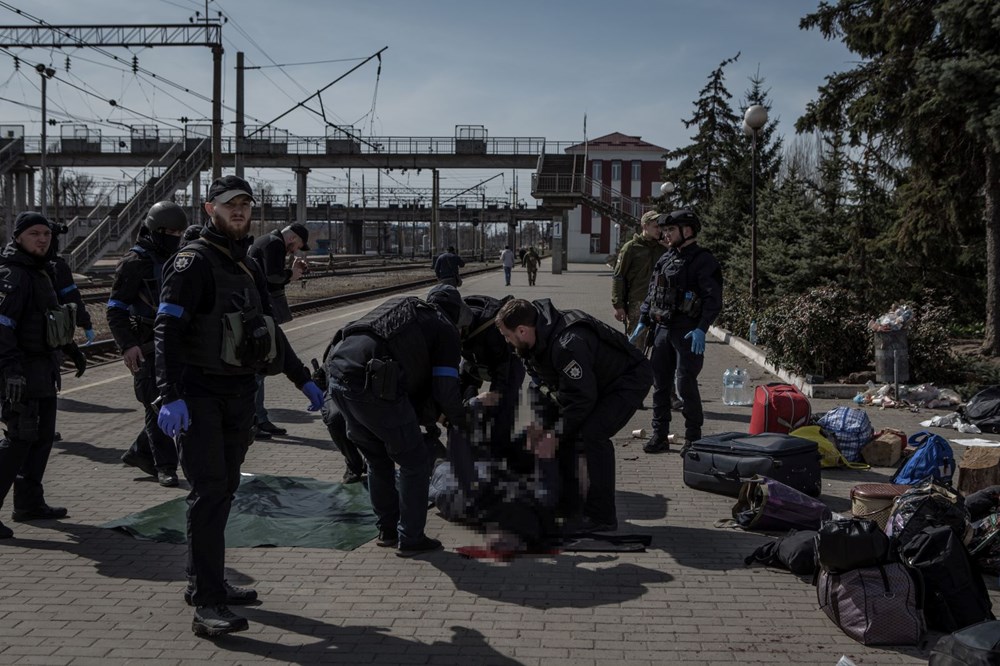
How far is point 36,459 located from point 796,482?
16.3 ft

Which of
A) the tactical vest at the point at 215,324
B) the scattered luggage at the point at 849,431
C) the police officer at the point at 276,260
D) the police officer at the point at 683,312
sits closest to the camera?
the tactical vest at the point at 215,324

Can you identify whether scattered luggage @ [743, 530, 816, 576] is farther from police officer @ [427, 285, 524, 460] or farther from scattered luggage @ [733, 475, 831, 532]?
police officer @ [427, 285, 524, 460]

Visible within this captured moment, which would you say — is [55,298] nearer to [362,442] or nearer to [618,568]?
[362,442]

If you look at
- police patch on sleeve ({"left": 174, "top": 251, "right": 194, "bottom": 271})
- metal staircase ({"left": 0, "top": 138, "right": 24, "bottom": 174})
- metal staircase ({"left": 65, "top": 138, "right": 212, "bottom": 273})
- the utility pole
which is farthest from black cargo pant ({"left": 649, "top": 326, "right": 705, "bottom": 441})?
metal staircase ({"left": 0, "top": 138, "right": 24, "bottom": 174})

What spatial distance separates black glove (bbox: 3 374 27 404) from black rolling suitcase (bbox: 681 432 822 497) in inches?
177

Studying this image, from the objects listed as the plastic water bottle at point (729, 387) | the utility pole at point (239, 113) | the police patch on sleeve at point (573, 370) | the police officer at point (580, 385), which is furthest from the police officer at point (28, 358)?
the utility pole at point (239, 113)

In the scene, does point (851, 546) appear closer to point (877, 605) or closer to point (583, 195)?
point (877, 605)

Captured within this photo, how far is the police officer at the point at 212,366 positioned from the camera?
4.29m

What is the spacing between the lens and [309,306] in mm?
25547

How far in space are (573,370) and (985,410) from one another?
220 inches

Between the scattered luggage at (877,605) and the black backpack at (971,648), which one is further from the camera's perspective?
the scattered luggage at (877,605)

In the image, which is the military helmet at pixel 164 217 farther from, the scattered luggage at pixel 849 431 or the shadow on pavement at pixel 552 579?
the scattered luggage at pixel 849 431

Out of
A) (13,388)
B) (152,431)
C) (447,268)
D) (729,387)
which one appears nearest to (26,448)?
(13,388)

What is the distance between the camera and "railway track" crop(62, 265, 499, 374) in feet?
47.8
